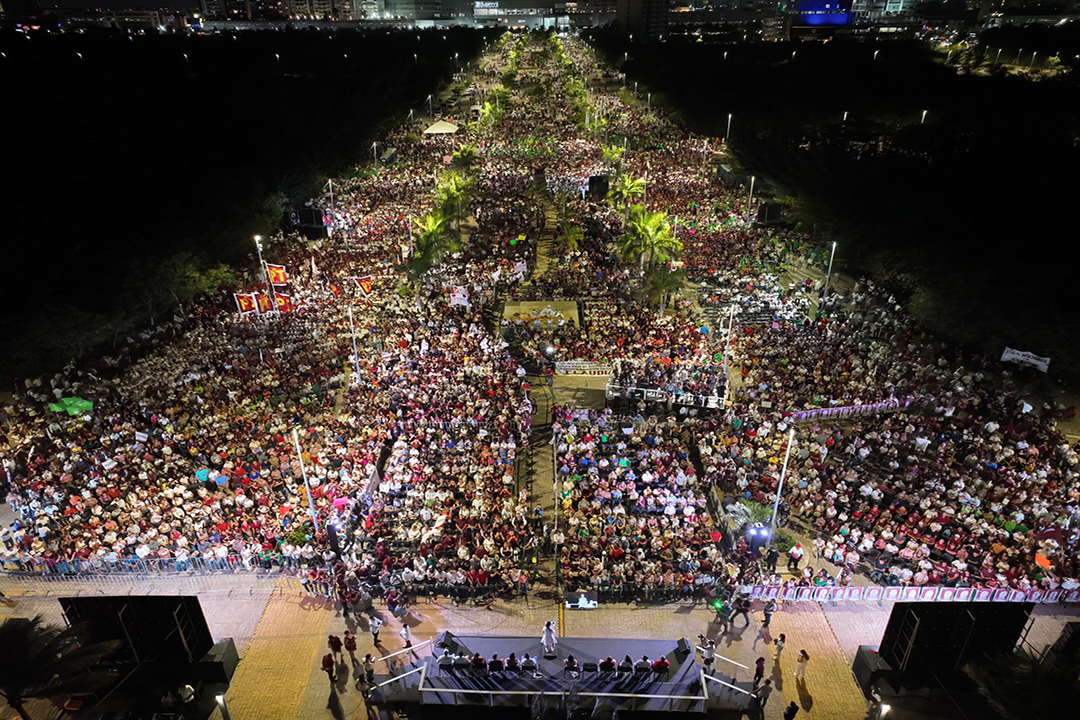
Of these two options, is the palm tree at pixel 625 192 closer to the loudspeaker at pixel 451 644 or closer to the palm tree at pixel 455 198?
the palm tree at pixel 455 198

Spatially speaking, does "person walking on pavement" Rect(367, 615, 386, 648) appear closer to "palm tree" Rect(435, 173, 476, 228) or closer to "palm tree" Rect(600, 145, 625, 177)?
"palm tree" Rect(435, 173, 476, 228)

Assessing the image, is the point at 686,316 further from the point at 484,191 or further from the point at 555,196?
the point at 484,191

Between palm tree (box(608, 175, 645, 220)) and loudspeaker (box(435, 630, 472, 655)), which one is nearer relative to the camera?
loudspeaker (box(435, 630, 472, 655))

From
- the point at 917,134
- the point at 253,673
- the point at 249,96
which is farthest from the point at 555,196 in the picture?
the point at 253,673

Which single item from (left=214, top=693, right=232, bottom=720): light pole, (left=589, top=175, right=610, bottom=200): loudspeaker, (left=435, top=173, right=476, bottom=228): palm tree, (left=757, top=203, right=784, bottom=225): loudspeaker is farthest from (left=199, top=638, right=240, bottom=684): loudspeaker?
(left=589, top=175, right=610, bottom=200): loudspeaker

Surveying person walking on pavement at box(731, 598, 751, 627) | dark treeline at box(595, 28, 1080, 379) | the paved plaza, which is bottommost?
the paved plaza

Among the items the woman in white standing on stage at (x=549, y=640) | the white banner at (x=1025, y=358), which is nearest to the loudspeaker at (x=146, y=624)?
the woman in white standing on stage at (x=549, y=640)

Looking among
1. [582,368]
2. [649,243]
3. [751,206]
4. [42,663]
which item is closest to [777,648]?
[582,368]
